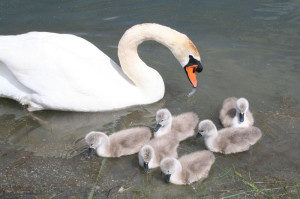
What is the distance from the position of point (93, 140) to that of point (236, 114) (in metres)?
2.00

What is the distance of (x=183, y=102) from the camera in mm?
6961

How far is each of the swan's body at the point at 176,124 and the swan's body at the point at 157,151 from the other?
16cm

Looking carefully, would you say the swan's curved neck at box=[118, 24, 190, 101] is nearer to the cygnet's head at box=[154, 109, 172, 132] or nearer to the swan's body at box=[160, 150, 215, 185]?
the cygnet's head at box=[154, 109, 172, 132]

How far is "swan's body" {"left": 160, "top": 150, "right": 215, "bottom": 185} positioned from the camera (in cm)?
500

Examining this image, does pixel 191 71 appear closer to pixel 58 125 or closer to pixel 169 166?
pixel 169 166

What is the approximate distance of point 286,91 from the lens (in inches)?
282

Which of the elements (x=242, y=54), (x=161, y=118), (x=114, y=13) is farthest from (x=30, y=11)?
(x=161, y=118)

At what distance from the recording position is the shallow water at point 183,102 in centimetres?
524

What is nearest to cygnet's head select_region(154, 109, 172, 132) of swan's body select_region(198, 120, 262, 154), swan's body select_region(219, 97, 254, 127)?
swan's body select_region(198, 120, 262, 154)

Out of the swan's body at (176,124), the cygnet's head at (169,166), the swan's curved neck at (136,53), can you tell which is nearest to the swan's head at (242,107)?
the swan's body at (176,124)

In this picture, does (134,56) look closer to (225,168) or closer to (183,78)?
(183,78)

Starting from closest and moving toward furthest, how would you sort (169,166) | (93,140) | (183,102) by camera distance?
1. (169,166)
2. (93,140)
3. (183,102)

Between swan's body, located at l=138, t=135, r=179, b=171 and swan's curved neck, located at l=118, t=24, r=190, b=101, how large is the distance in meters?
1.23

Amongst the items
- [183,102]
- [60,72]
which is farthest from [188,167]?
[60,72]
